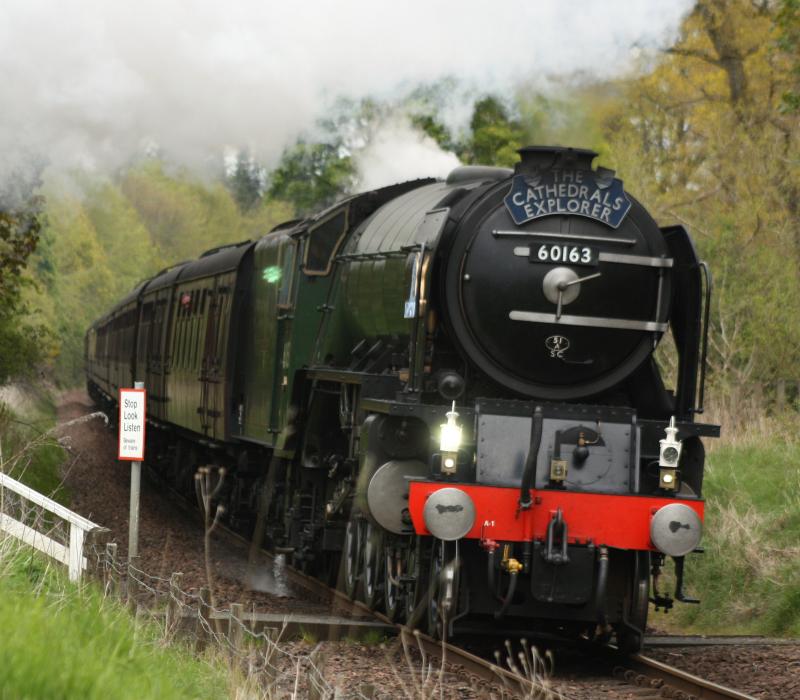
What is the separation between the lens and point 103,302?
186 feet

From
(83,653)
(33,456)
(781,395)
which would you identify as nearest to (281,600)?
(33,456)

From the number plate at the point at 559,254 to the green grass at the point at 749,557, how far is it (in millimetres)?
3831

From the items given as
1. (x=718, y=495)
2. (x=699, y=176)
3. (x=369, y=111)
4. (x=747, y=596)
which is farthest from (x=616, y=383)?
(x=699, y=176)

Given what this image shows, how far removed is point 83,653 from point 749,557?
771 cm

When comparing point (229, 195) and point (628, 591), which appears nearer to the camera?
point (628, 591)

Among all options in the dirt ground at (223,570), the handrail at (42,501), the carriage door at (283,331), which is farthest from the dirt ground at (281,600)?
the carriage door at (283,331)

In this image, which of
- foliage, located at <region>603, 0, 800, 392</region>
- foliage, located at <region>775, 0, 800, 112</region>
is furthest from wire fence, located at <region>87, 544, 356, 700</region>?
foliage, located at <region>603, 0, 800, 392</region>

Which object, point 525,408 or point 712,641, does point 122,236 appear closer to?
point 712,641

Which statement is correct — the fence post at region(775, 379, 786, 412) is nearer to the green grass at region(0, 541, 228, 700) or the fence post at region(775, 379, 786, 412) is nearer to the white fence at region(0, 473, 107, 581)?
the white fence at region(0, 473, 107, 581)

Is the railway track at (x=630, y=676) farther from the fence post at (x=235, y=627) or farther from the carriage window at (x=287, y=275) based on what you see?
the carriage window at (x=287, y=275)

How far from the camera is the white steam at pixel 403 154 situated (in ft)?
49.0

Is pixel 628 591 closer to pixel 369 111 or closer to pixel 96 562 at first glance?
pixel 96 562

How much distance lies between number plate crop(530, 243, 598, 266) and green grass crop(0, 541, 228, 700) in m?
3.39

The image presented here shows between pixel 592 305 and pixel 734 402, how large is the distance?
9.48m
